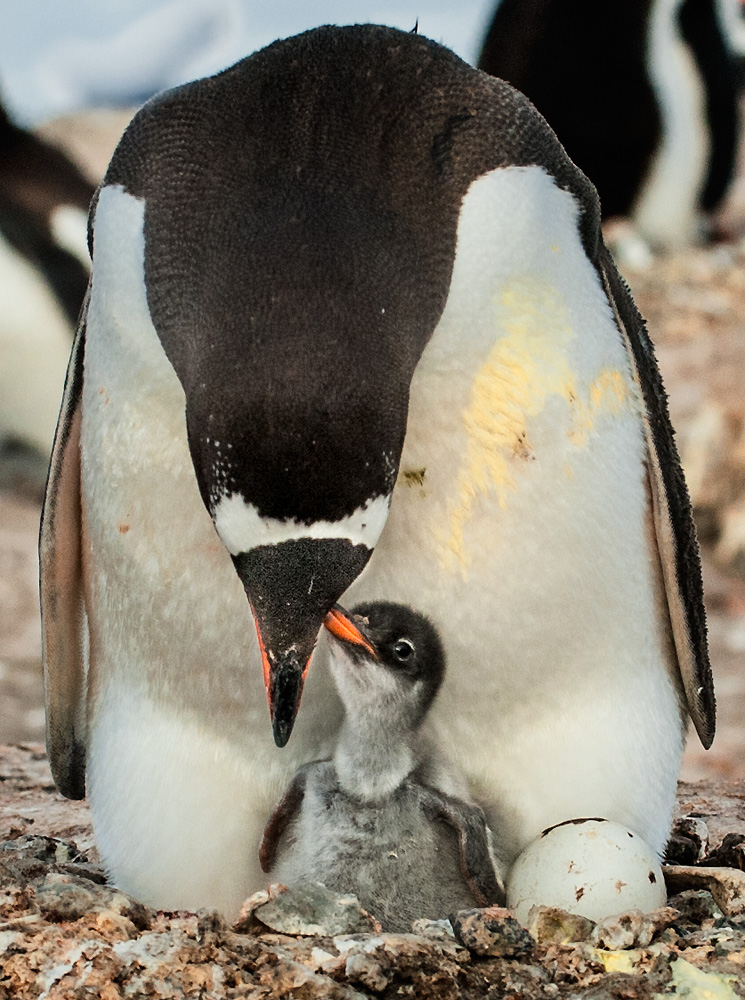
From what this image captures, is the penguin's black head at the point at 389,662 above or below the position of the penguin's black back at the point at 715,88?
below

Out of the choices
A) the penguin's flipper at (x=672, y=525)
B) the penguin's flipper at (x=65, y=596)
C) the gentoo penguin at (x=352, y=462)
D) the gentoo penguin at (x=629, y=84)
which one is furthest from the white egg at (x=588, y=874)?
the gentoo penguin at (x=629, y=84)

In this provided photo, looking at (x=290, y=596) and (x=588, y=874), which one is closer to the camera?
(x=290, y=596)

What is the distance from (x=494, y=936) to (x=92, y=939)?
0.71 metres

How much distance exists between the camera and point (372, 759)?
2910 millimetres

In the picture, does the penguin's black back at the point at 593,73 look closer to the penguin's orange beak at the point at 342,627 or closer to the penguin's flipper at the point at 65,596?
the penguin's flipper at the point at 65,596

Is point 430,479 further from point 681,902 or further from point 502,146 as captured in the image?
point 681,902

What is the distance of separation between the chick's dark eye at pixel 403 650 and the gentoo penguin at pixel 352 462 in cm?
10

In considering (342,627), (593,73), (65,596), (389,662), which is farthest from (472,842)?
(593,73)

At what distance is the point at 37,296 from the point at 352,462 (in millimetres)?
7037

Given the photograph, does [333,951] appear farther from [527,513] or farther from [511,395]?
[511,395]

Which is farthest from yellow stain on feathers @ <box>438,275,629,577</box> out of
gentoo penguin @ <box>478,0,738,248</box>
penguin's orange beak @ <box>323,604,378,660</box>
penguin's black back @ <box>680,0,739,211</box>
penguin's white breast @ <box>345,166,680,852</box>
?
penguin's black back @ <box>680,0,739,211</box>

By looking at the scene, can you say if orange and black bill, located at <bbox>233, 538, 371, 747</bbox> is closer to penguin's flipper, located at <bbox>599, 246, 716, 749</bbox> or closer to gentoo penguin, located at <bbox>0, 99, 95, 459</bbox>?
penguin's flipper, located at <bbox>599, 246, 716, 749</bbox>

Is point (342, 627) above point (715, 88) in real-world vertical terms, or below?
below

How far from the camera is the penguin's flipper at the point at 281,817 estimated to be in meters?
2.98
